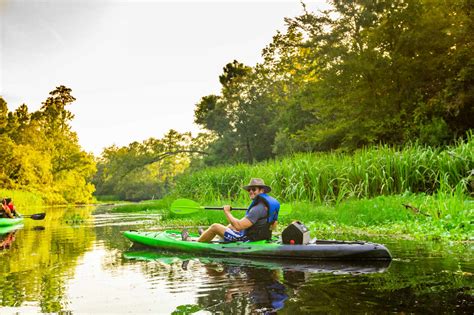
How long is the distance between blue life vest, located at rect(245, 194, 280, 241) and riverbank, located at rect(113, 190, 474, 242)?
265 centimetres

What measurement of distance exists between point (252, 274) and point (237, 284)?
795 millimetres

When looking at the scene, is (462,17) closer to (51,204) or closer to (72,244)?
(72,244)

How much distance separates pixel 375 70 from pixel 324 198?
8.91 meters

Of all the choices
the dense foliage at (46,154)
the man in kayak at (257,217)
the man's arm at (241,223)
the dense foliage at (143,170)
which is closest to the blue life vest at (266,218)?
the man in kayak at (257,217)

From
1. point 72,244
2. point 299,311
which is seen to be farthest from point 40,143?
point 299,311

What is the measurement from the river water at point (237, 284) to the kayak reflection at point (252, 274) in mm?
12

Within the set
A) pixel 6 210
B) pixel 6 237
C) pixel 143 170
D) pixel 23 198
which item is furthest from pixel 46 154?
pixel 6 237

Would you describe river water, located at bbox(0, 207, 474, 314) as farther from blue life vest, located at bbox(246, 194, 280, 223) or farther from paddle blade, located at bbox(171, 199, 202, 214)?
paddle blade, located at bbox(171, 199, 202, 214)

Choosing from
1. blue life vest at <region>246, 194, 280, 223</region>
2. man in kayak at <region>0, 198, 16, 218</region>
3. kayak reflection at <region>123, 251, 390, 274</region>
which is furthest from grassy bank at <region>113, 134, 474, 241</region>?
man in kayak at <region>0, 198, 16, 218</region>

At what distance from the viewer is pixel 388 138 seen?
20625 mm

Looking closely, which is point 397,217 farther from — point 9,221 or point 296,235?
point 9,221

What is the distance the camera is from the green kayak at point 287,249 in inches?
293

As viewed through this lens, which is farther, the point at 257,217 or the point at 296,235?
the point at 257,217

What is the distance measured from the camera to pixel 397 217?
11227mm
